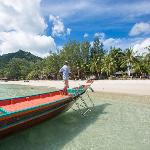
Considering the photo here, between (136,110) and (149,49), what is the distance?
136ft

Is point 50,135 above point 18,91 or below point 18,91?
below

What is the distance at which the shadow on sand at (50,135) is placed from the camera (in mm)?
8953

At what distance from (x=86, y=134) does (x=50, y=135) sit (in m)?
1.36

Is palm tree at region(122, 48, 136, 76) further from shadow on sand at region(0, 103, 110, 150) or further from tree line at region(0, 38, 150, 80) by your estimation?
shadow on sand at region(0, 103, 110, 150)

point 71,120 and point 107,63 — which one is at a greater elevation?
point 107,63

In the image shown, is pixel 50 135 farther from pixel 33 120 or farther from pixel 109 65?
pixel 109 65

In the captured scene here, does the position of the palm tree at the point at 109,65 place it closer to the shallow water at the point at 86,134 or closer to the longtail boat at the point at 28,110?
the longtail boat at the point at 28,110

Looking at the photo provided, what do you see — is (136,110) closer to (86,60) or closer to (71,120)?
(71,120)

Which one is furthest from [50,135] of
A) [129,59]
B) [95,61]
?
[95,61]

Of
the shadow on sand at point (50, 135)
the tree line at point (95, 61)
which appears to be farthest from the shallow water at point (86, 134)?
the tree line at point (95, 61)

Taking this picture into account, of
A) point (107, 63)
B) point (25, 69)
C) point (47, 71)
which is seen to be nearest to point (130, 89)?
point (107, 63)

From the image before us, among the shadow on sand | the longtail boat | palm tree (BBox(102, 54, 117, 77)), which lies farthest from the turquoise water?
palm tree (BBox(102, 54, 117, 77))

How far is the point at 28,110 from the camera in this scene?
9336 millimetres

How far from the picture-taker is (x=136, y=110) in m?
15.8
